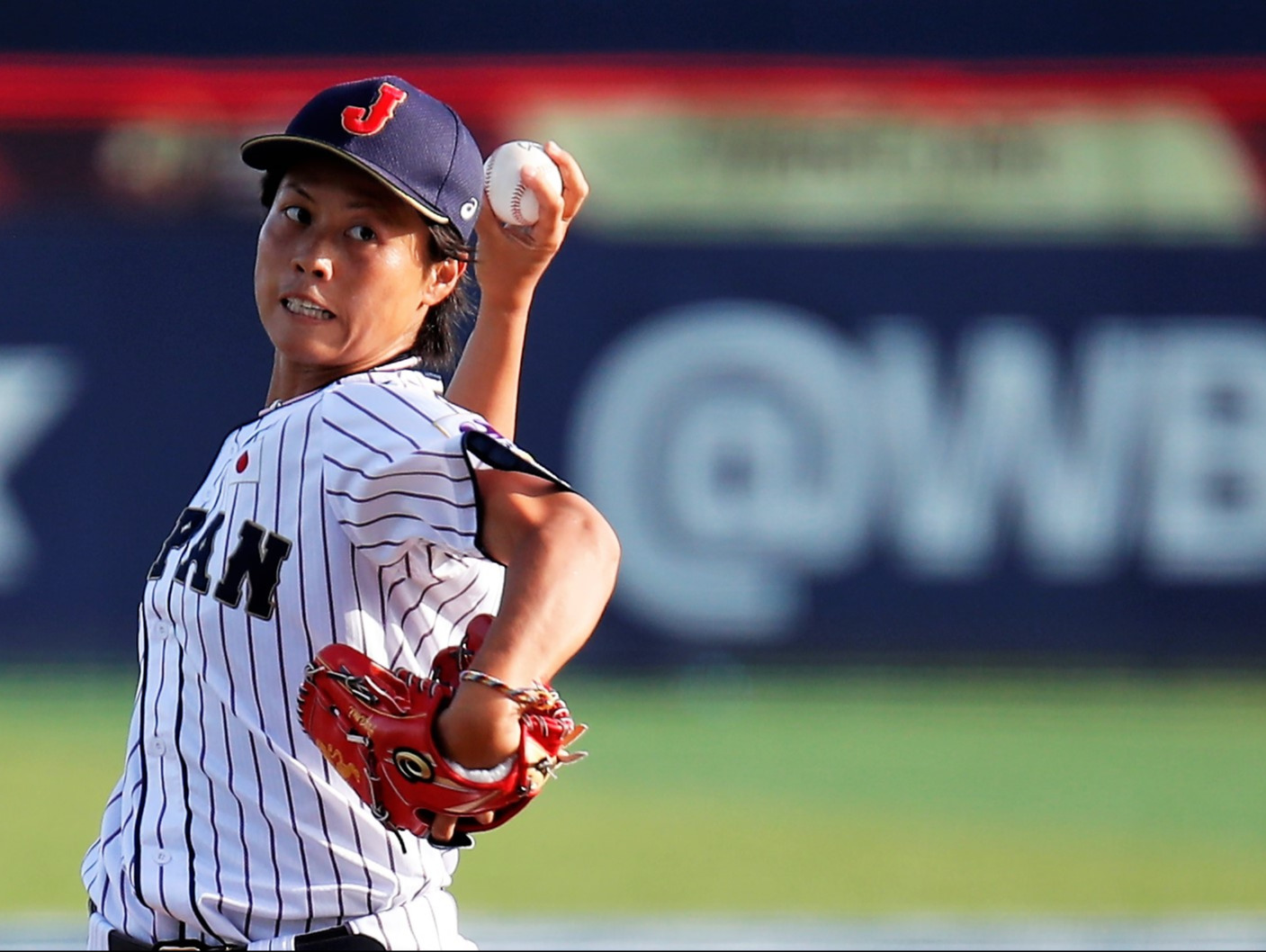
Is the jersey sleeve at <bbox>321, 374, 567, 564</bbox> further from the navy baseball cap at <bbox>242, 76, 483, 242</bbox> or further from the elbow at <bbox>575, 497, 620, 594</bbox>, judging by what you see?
the navy baseball cap at <bbox>242, 76, 483, 242</bbox>

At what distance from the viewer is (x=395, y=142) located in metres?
1.57

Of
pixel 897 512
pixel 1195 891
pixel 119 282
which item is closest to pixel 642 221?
pixel 897 512

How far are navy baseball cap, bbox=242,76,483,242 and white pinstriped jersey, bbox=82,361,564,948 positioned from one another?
18 cm

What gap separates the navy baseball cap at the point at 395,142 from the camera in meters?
1.55

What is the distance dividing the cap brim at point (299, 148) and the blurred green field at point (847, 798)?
9.41ft

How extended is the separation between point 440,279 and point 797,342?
5.49m

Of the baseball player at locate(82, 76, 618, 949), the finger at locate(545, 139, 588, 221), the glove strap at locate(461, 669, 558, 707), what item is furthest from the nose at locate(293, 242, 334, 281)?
the glove strap at locate(461, 669, 558, 707)

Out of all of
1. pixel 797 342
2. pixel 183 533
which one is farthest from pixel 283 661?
pixel 797 342

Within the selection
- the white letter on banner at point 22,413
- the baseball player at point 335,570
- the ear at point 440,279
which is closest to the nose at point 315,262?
the baseball player at point 335,570

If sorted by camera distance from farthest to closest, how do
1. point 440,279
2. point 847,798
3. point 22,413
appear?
point 22,413, point 847,798, point 440,279

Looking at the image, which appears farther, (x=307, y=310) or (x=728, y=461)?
(x=728, y=461)

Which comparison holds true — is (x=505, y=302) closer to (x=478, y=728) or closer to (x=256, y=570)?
(x=256, y=570)

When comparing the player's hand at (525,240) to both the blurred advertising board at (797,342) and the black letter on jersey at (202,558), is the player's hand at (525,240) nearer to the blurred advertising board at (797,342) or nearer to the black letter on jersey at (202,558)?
the black letter on jersey at (202,558)

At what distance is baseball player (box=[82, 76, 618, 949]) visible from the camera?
133 centimetres
